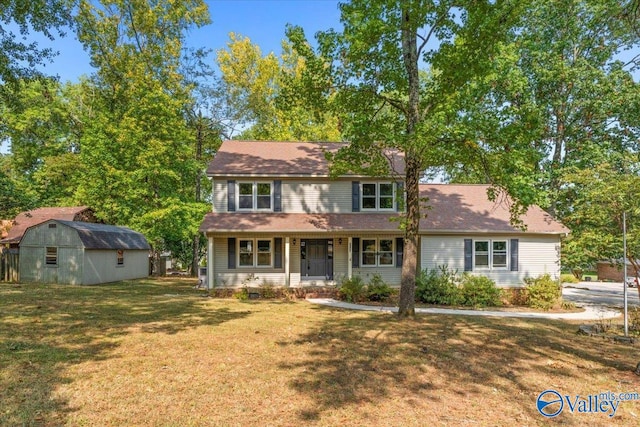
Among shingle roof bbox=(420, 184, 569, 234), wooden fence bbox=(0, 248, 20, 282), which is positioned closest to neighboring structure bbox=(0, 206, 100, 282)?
wooden fence bbox=(0, 248, 20, 282)

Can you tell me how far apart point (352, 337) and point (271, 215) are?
979 cm

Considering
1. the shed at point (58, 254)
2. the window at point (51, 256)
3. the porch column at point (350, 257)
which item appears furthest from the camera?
the window at point (51, 256)

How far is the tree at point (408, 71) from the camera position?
10.6 metres

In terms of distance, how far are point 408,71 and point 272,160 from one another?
9287 millimetres

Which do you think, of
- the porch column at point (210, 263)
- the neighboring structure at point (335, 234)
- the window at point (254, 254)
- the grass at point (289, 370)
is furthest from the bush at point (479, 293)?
the porch column at point (210, 263)

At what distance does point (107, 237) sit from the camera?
2220 centimetres

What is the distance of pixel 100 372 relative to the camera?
6.21 meters

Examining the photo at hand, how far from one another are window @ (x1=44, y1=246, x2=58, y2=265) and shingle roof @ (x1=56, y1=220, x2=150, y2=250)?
156 cm

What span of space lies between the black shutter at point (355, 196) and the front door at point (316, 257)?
2.07 meters

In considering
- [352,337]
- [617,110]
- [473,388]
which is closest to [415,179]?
[352,337]

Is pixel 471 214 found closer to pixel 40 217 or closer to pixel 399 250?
pixel 399 250

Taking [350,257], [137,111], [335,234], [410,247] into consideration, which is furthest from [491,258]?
[137,111]

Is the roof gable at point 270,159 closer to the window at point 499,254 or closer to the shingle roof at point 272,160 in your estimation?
the shingle roof at point 272,160

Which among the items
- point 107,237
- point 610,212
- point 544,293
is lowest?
point 544,293
